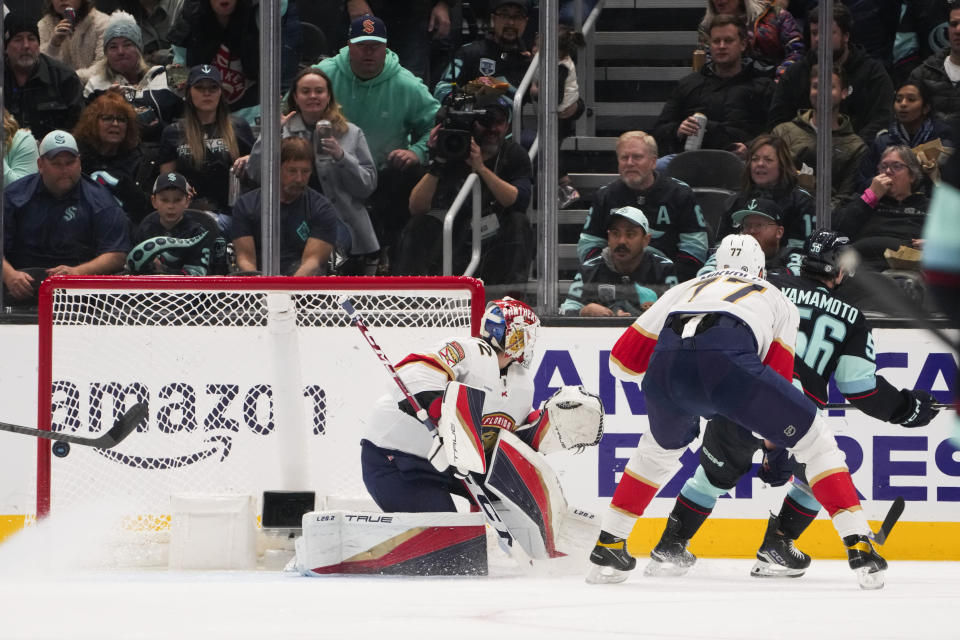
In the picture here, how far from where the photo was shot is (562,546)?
443 cm

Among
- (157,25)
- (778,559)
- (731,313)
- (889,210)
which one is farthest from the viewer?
(157,25)

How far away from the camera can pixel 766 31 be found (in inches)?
206

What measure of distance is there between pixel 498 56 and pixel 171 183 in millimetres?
1331

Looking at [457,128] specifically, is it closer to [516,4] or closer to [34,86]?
[516,4]

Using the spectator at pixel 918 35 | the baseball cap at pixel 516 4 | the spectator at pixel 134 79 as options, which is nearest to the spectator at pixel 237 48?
the spectator at pixel 134 79

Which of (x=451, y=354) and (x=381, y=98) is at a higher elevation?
(x=381, y=98)

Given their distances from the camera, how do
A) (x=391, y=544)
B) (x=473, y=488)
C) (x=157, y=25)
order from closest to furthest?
(x=391, y=544), (x=473, y=488), (x=157, y=25)

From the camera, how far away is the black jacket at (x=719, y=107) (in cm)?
507

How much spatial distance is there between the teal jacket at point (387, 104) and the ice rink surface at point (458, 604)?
5.53ft

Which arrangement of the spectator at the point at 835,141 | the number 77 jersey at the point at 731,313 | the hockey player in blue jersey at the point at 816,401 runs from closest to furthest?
the number 77 jersey at the point at 731,313, the hockey player in blue jersey at the point at 816,401, the spectator at the point at 835,141

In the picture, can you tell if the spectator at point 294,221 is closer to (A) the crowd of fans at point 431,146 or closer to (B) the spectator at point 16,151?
(A) the crowd of fans at point 431,146

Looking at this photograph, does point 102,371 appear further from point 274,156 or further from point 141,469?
point 274,156

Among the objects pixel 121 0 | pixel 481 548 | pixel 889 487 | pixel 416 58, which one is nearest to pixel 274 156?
pixel 416 58

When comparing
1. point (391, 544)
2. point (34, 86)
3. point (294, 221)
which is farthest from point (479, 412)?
point (34, 86)
